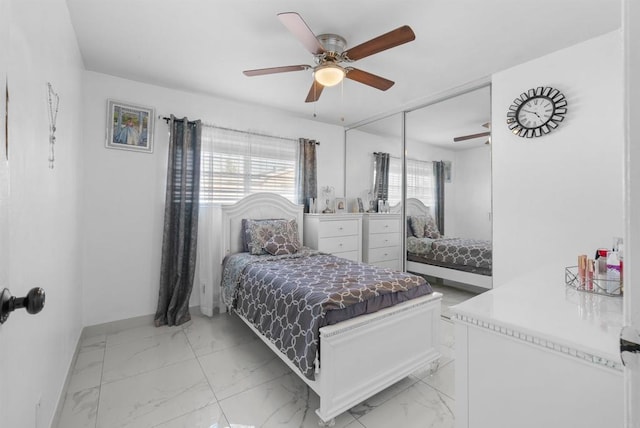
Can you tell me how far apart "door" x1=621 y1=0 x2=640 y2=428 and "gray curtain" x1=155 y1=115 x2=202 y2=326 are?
3.21m

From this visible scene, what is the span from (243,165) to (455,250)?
2691 mm

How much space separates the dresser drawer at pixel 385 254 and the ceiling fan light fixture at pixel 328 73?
7.71 feet

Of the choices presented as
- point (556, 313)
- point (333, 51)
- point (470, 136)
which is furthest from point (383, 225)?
point (556, 313)

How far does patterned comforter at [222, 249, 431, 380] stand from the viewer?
165 cm

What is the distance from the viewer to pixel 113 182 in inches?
111

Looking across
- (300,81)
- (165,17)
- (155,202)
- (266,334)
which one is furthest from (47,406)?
(300,81)

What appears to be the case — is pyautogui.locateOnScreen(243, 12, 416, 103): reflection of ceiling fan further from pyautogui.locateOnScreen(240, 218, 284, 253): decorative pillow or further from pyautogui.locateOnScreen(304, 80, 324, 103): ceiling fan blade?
pyautogui.locateOnScreen(240, 218, 284, 253): decorative pillow

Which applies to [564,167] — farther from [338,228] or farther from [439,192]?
[338,228]

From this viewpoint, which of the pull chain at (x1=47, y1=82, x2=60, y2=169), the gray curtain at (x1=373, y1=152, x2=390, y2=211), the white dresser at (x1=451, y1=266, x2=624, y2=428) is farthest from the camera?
the gray curtain at (x1=373, y1=152, x2=390, y2=211)

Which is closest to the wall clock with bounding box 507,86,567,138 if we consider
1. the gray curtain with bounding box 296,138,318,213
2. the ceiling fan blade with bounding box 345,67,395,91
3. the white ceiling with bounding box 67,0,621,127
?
the white ceiling with bounding box 67,0,621,127

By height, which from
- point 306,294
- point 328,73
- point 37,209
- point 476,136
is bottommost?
point 306,294

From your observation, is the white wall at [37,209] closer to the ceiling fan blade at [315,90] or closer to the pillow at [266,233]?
the pillow at [266,233]

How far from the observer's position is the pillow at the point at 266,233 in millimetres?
3059

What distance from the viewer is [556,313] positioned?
37.1 inches
